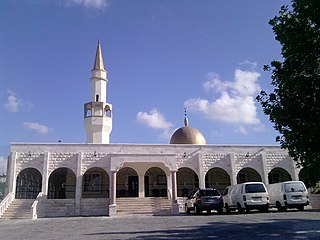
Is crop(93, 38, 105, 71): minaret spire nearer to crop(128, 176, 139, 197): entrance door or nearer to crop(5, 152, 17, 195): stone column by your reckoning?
crop(128, 176, 139, 197): entrance door

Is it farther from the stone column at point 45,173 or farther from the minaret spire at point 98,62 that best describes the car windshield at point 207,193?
the minaret spire at point 98,62

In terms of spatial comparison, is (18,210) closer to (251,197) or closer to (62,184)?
(62,184)

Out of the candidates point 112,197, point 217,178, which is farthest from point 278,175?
point 112,197

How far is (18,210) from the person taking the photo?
21625 millimetres

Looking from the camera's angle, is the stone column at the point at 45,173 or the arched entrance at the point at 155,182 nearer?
the stone column at the point at 45,173

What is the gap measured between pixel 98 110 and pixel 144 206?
11.1 m

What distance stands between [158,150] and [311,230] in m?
17.3

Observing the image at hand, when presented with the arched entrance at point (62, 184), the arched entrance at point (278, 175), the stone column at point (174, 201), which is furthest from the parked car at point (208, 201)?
the arched entrance at point (278, 175)

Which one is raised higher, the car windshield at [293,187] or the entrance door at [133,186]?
the entrance door at [133,186]

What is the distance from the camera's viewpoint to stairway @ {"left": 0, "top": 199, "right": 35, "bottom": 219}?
20938mm

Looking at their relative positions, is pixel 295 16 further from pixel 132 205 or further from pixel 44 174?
pixel 44 174

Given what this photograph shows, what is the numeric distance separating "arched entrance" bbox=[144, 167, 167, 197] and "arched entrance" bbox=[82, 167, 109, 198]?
3.37 meters

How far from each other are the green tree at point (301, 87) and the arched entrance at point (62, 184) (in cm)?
2073

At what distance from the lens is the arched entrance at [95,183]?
26391mm
